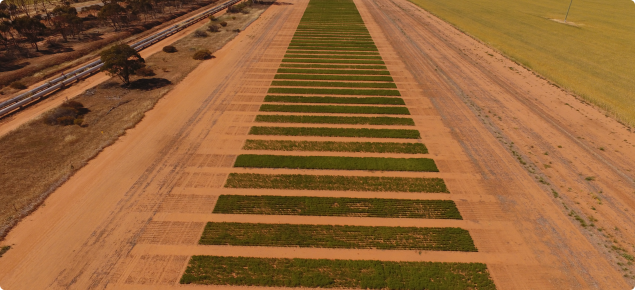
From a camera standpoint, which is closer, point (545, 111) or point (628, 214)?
point (628, 214)

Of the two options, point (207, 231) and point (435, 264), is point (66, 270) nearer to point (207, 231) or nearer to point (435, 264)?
point (207, 231)

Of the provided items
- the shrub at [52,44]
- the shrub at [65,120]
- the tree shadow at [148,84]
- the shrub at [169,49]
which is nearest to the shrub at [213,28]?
the shrub at [169,49]

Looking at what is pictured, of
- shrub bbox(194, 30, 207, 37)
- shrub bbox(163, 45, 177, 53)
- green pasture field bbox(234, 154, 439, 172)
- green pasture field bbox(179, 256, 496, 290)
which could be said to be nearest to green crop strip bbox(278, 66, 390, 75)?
green pasture field bbox(234, 154, 439, 172)

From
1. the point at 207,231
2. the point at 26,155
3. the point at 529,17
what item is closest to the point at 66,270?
the point at 207,231

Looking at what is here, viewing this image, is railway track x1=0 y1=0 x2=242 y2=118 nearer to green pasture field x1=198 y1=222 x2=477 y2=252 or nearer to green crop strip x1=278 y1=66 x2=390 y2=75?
green crop strip x1=278 y1=66 x2=390 y2=75

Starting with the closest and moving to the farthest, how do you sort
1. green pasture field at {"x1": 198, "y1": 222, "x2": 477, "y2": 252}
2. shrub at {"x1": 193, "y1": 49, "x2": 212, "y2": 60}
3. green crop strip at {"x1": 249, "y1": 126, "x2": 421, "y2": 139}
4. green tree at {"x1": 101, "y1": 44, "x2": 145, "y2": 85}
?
green pasture field at {"x1": 198, "y1": 222, "x2": 477, "y2": 252} < green crop strip at {"x1": 249, "y1": 126, "x2": 421, "y2": 139} < green tree at {"x1": 101, "y1": 44, "x2": 145, "y2": 85} < shrub at {"x1": 193, "y1": 49, "x2": 212, "y2": 60}
